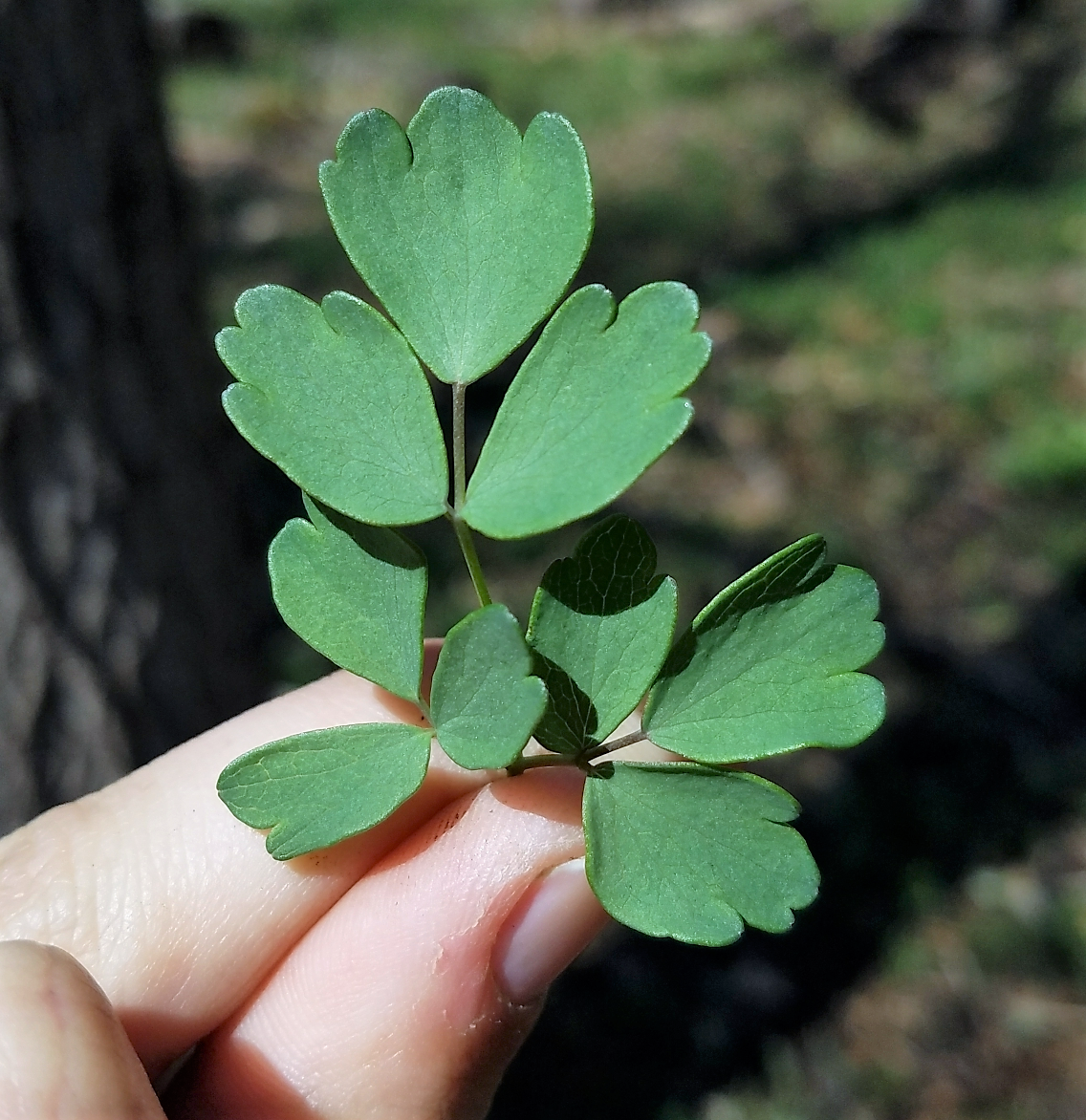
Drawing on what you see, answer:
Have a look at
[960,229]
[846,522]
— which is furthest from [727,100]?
[846,522]

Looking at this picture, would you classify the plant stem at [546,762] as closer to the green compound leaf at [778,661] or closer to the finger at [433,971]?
the green compound leaf at [778,661]

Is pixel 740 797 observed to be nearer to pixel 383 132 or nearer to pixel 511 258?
pixel 511 258

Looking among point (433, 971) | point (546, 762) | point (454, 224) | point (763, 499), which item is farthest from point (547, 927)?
point (763, 499)

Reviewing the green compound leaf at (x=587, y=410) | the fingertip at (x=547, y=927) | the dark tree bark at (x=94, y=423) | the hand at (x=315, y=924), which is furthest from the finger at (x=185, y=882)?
the dark tree bark at (x=94, y=423)

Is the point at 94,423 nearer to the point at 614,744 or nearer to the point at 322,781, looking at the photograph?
the point at 322,781

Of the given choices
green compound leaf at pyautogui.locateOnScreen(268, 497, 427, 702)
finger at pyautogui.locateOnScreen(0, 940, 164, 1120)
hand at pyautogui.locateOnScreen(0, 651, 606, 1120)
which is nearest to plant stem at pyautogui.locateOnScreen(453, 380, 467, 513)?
green compound leaf at pyautogui.locateOnScreen(268, 497, 427, 702)
